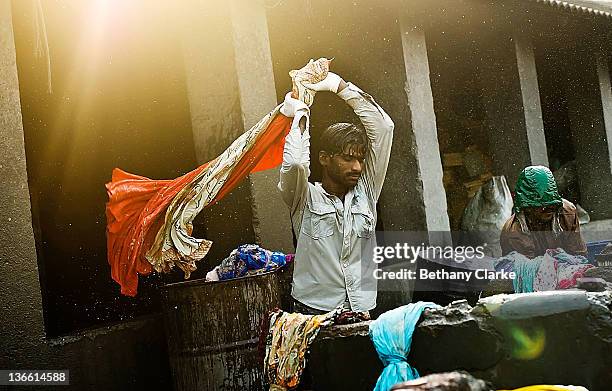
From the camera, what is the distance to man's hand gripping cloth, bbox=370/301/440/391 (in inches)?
112

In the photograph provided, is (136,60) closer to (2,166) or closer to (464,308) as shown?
(2,166)

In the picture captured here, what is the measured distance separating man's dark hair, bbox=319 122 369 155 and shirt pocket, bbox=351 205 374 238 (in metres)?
0.38

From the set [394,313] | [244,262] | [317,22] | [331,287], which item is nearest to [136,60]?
[317,22]

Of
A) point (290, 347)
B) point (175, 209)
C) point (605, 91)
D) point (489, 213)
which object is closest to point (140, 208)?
point (175, 209)

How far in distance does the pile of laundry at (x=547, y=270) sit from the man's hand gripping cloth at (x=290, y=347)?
5.52ft

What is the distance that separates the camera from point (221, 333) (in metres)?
4.06

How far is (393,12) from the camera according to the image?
7395 millimetres

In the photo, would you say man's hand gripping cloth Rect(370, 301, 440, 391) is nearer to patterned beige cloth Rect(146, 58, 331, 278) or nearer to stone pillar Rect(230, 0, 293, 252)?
patterned beige cloth Rect(146, 58, 331, 278)

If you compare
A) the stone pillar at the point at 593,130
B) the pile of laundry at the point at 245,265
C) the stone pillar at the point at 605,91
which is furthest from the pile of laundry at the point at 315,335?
the stone pillar at the point at 605,91

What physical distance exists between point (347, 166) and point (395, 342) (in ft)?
5.19

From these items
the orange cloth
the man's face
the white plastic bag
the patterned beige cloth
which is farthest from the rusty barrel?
the white plastic bag

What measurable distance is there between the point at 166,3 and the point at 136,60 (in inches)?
35.3

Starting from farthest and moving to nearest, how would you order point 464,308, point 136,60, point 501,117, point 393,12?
point 501,117 → point 393,12 → point 136,60 → point 464,308

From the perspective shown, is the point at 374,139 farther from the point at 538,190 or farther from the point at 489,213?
the point at 489,213
